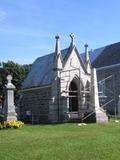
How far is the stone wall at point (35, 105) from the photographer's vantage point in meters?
32.6

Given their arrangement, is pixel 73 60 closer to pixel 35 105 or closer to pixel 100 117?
pixel 35 105

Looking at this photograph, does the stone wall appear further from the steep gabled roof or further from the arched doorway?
the arched doorway

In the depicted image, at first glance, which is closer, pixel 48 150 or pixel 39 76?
pixel 48 150

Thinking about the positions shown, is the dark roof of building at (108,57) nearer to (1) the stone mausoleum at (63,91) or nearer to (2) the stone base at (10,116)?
(1) the stone mausoleum at (63,91)

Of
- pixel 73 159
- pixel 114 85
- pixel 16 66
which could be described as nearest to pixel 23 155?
pixel 73 159

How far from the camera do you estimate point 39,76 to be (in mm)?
35031

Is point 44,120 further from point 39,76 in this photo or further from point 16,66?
point 16,66

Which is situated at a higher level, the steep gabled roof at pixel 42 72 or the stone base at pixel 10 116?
the steep gabled roof at pixel 42 72

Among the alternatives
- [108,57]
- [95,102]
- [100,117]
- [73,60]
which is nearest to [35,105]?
[73,60]

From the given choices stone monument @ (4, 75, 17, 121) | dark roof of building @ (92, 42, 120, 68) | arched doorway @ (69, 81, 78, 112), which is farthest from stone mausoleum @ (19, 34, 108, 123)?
dark roof of building @ (92, 42, 120, 68)

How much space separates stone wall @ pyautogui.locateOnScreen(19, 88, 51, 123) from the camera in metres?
32.6

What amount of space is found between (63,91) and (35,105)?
14.8 ft

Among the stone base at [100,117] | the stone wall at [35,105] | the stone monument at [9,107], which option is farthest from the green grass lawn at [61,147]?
the stone wall at [35,105]

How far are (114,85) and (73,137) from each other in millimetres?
27255
